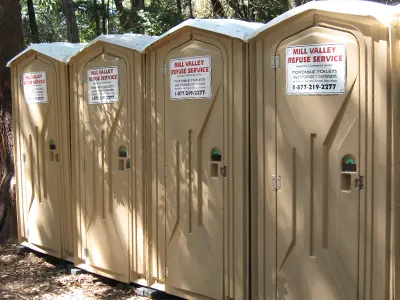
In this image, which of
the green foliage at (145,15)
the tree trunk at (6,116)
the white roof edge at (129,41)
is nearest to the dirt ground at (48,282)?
the tree trunk at (6,116)

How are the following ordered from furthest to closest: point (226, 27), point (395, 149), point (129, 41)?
point (129, 41) → point (226, 27) → point (395, 149)

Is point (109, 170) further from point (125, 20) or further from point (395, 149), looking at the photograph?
point (125, 20)

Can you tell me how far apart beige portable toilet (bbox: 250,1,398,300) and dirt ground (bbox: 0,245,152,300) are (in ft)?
5.91

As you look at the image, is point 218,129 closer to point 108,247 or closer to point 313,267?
point 313,267

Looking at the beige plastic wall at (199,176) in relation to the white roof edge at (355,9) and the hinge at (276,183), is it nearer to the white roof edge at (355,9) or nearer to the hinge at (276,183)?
the hinge at (276,183)

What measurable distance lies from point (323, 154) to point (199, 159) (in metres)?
1.13

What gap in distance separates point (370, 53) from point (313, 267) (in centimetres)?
148

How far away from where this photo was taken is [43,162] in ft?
19.6

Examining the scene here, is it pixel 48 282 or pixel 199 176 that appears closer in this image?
pixel 199 176

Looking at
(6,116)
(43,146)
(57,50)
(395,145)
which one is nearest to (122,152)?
(43,146)

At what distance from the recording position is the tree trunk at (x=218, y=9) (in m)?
15.1

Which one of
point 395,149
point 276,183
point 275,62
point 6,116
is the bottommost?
point 276,183

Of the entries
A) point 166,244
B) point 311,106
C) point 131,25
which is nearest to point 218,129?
point 311,106

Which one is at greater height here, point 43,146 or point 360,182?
point 43,146
